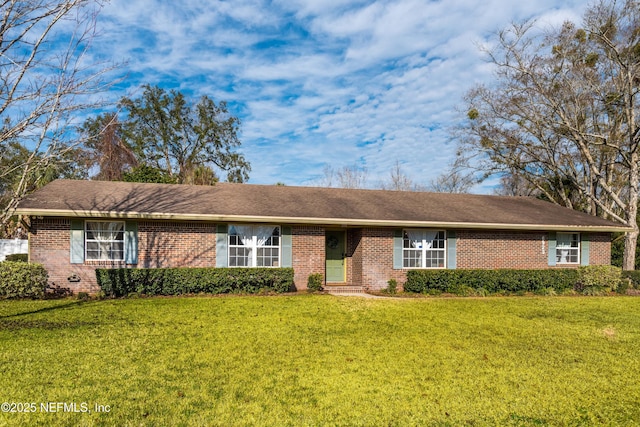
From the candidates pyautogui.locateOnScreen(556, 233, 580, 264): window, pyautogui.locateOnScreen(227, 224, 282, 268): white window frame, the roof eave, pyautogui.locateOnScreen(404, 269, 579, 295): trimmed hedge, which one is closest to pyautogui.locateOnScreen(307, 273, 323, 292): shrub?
pyautogui.locateOnScreen(227, 224, 282, 268): white window frame

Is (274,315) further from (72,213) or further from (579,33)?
(579,33)

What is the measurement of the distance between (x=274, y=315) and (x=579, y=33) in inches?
762

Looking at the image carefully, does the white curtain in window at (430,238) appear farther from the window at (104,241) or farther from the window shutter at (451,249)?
the window at (104,241)

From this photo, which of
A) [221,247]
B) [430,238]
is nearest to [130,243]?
[221,247]

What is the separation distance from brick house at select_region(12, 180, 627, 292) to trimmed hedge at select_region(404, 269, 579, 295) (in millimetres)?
797

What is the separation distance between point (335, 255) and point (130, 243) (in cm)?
720

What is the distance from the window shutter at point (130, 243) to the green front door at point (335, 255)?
6657 mm

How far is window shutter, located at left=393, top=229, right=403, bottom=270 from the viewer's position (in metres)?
15.9

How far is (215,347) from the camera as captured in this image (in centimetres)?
753

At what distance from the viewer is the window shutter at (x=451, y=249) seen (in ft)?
53.5

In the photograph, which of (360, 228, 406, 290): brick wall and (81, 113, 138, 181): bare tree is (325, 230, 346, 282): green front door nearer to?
(360, 228, 406, 290): brick wall

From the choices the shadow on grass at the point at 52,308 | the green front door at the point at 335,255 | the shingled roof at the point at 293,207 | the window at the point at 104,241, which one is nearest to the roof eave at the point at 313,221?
the shingled roof at the point at 293,207

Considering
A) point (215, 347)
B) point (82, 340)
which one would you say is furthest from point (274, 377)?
point (82, 340)

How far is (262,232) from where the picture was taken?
15.2 m
